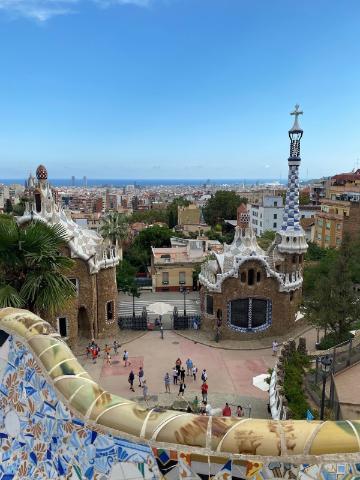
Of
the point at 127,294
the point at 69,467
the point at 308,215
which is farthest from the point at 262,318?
the point at 308,215

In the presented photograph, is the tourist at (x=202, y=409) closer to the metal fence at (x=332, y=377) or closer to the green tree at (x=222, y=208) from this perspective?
the metal fence at (x=332, y=377)

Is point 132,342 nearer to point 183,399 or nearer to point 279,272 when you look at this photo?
point 183,399

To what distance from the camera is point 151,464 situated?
3912 mm

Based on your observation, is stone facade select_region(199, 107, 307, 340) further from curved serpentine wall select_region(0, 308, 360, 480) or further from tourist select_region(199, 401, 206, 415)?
curved serpentine wall select_region(0, 308, 360, 480)

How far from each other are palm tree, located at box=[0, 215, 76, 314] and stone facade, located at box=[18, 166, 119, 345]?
29.4 ft

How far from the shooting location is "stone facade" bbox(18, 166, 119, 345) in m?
21.3

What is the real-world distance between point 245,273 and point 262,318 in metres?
2.86

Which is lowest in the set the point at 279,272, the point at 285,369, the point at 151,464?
the point at 285,369

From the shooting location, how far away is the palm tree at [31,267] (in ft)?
36.1

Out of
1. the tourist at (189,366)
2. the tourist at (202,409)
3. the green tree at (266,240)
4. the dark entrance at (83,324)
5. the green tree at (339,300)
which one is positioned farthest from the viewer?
the green tree at (266,240)

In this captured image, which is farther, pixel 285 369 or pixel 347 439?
pixel 285 369

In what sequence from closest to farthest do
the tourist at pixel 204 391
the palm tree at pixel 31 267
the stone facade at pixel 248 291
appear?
the palm tree at pixel 31 267
the tourist at pixel 204 391
the stone facade at pixel 248 291

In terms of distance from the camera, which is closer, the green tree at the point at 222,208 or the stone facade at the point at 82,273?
the stone facade at the point at 82,273

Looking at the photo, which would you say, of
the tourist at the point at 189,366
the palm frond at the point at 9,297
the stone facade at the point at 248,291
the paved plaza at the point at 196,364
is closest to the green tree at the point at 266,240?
the stone facade at the point at 248,291
